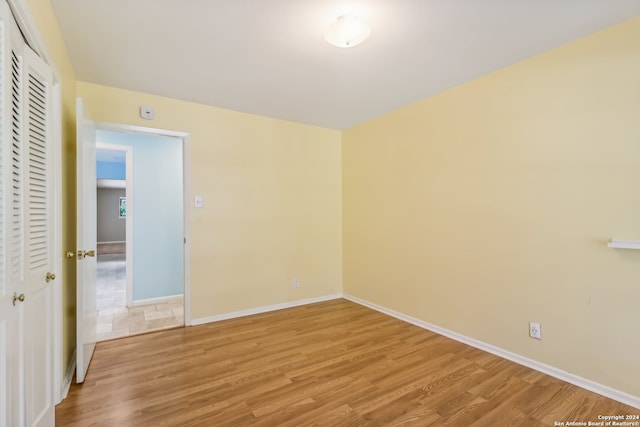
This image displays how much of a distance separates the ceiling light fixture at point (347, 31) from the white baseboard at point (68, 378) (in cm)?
281

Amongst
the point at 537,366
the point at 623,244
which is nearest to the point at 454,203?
the point at 623,244

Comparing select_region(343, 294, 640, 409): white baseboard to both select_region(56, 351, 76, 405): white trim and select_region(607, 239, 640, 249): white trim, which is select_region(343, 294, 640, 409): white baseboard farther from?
select_region(56, 351, 76, 405): white trim

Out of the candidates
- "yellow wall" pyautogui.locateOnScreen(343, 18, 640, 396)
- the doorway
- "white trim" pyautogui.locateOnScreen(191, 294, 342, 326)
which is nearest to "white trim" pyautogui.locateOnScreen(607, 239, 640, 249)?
"yellow wall" pyautogui.locateOnScreen(343, 18, 640, 396)

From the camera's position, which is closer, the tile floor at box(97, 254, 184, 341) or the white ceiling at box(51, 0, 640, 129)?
the white ceiling at box(51, 0, 640, 129)

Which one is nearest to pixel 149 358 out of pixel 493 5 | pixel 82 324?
pixel 82 324

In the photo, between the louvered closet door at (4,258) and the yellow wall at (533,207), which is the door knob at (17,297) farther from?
the yellow wall at (533,207)

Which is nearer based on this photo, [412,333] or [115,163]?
[412,333]

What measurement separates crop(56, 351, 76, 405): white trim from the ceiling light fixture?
9.04ft

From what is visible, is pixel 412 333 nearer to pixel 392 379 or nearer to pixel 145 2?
pixel 392 379

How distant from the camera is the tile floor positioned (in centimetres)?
310

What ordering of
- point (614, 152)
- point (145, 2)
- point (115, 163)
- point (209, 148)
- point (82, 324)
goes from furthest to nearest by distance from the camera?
point (115, 163), point (209, 148), point (82, 324), point (614, 152), point (145, 2)

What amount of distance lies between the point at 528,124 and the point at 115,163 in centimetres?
962

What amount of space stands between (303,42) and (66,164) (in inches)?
75.9

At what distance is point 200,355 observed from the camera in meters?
2.52
